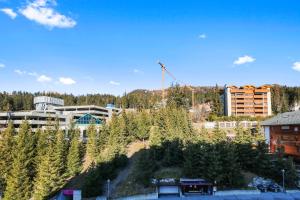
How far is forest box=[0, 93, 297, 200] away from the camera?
5000 centimetres

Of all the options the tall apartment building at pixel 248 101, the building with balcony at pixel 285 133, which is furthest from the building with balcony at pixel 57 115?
the building with balcony at pixel 285 133

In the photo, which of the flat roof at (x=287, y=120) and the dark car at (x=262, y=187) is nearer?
the dark car at (x=262, y=187)

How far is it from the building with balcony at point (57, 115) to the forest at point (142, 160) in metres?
35.9

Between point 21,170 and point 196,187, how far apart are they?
31910mm

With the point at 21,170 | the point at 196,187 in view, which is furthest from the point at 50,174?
the point at 196,187

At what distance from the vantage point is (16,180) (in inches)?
2163

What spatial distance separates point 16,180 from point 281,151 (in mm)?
46234

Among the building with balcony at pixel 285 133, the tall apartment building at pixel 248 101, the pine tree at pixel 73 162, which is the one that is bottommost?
the pine tree at pixel 73 162

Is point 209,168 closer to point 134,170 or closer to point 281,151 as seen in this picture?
point 281,151

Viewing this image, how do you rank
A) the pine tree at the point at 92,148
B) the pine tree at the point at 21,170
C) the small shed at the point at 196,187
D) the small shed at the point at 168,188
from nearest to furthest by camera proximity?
1. the small shed at the point at 196,187
2. the small shed at the point at 168,188
3. the pine tree at the point at 21,170
4. the pine tree at the point at 92,148

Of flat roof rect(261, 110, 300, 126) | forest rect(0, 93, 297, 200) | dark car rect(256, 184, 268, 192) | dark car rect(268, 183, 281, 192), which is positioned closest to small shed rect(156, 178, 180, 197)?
forest rect(0, 93, 297, 200)

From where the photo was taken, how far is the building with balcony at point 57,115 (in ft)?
386

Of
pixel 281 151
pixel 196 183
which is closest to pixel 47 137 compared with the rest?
pixel 196 183

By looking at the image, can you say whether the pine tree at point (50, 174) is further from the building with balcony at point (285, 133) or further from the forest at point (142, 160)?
the building with balcony at point (285, 133)
